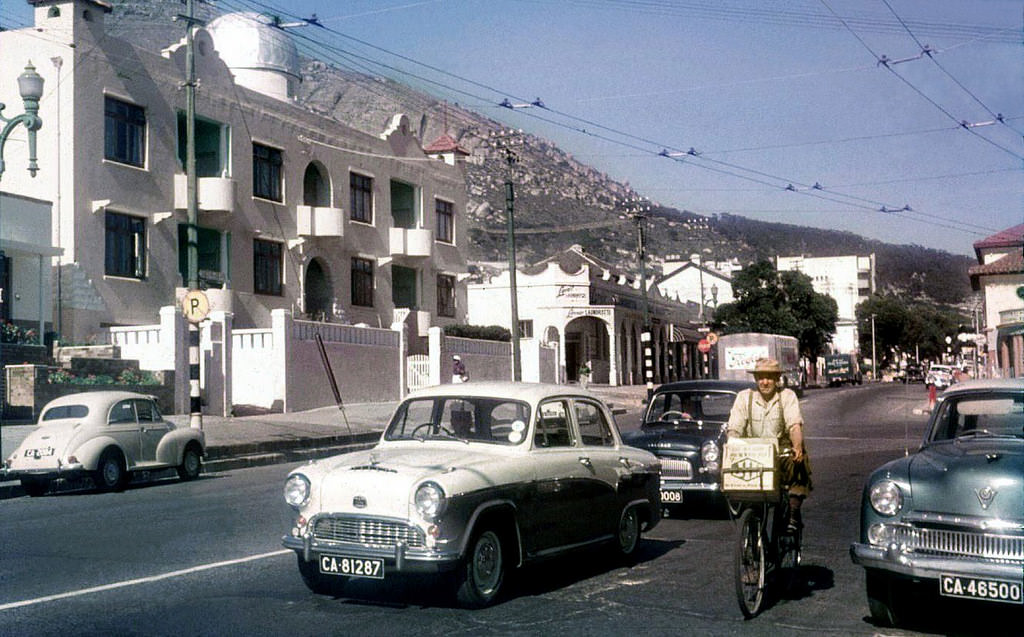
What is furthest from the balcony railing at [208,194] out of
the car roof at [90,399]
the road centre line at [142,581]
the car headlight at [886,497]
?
the car headlight at [886,497]

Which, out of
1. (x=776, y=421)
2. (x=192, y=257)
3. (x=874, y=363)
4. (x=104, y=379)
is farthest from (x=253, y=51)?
(x=874, y=363)

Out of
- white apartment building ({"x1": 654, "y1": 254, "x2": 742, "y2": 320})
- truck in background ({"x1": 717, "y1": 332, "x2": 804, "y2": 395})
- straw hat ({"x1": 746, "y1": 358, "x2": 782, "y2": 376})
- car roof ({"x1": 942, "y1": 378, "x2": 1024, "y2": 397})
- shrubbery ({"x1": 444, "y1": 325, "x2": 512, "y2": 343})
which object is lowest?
car roof ({"x1": 942, "y1": 378, "x2": 1024, "y2": 397})

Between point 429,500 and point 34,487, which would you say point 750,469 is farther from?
point 34,487

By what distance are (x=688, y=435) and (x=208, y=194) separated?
82.7 feet

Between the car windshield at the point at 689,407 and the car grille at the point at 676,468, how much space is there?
980mm

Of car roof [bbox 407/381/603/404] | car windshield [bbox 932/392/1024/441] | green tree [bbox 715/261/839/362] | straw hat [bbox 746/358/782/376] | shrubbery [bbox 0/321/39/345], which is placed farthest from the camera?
green tree [bbox 715/261/839/362]

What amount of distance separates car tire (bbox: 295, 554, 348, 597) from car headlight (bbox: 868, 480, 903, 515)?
3807 millimetres

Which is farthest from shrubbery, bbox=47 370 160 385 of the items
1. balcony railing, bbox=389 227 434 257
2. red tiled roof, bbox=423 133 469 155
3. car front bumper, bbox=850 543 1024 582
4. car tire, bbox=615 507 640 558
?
red tiled roof, bbox=423 133 469 155

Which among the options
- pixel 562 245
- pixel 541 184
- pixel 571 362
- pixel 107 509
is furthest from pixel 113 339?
pixel 541 184

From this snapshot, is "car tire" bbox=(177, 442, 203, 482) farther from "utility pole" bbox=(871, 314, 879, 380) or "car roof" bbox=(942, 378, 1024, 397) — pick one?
"utility pole" bbox=(871, 314, 879, 380)

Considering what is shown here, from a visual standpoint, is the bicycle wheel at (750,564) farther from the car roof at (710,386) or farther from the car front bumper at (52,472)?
Answer: the car front bumper at (52,472)

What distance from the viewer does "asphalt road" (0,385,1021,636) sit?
24.3 feet

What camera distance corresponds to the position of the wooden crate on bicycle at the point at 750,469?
769cm

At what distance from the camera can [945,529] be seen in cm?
692
